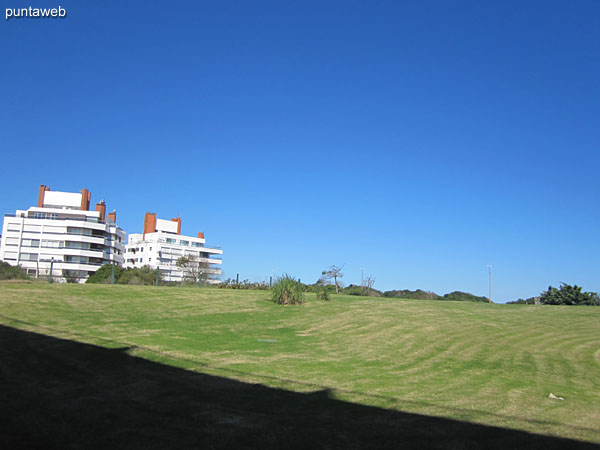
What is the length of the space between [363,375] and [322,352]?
8.03ft

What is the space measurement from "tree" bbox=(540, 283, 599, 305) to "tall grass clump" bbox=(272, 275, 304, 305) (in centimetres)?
2051

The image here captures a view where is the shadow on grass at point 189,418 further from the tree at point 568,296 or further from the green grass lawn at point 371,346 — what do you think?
the tree at point 568,296

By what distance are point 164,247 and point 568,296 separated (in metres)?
77.6

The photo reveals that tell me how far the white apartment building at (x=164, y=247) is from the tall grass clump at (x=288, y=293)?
71.0 meters

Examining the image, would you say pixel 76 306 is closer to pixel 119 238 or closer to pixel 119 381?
pixel 119 381

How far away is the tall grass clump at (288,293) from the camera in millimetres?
20656

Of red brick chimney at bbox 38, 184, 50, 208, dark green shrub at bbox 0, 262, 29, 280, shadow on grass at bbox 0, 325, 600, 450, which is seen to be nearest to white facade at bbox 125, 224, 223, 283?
red brick chimney at bbox 38, 184, 50, 208

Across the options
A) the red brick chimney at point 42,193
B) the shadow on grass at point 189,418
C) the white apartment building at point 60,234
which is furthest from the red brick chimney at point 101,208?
the shadow on grass at point 189,418

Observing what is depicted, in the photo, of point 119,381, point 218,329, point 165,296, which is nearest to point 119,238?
point 165,296

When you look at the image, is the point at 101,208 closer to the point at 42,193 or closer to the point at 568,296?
the point at 42,193

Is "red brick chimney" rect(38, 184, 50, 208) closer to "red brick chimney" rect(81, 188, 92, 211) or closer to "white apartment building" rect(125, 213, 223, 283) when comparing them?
"red brick chimney" rect(81, 188, 92, 211)

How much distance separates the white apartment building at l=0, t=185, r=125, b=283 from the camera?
77.0 meters

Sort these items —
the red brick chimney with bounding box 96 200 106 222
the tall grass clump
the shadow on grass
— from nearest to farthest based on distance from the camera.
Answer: the shadow on grass → the tall grass clump → the red brick chimney with bounding box 96 200 106 222

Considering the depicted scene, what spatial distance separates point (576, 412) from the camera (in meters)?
7.11
